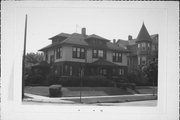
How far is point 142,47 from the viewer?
707cm

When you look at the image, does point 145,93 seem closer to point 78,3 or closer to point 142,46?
point 142,46

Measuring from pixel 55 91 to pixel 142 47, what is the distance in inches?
115

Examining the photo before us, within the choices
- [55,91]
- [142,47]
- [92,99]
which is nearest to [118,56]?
[142,47]

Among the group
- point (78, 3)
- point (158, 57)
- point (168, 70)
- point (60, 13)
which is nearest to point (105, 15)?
point (78, 3)

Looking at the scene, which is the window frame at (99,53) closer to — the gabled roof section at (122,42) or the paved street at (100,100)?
the gabled roof section at (122,42)

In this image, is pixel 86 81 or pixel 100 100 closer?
pixel 100 100

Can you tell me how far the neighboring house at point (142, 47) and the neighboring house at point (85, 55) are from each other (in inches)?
7.2

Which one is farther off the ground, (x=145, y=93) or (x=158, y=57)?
(x=158, y=57)

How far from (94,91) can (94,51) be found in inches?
47.3

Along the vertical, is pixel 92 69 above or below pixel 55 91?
above

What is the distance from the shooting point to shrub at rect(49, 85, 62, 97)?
22.9 ft

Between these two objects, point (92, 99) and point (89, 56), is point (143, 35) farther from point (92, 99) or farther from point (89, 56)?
Result: point (92, 99)

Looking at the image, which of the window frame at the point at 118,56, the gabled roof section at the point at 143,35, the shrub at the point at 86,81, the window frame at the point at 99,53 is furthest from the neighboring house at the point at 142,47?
the shrub at the point at 86,81

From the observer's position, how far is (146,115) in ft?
22.4
